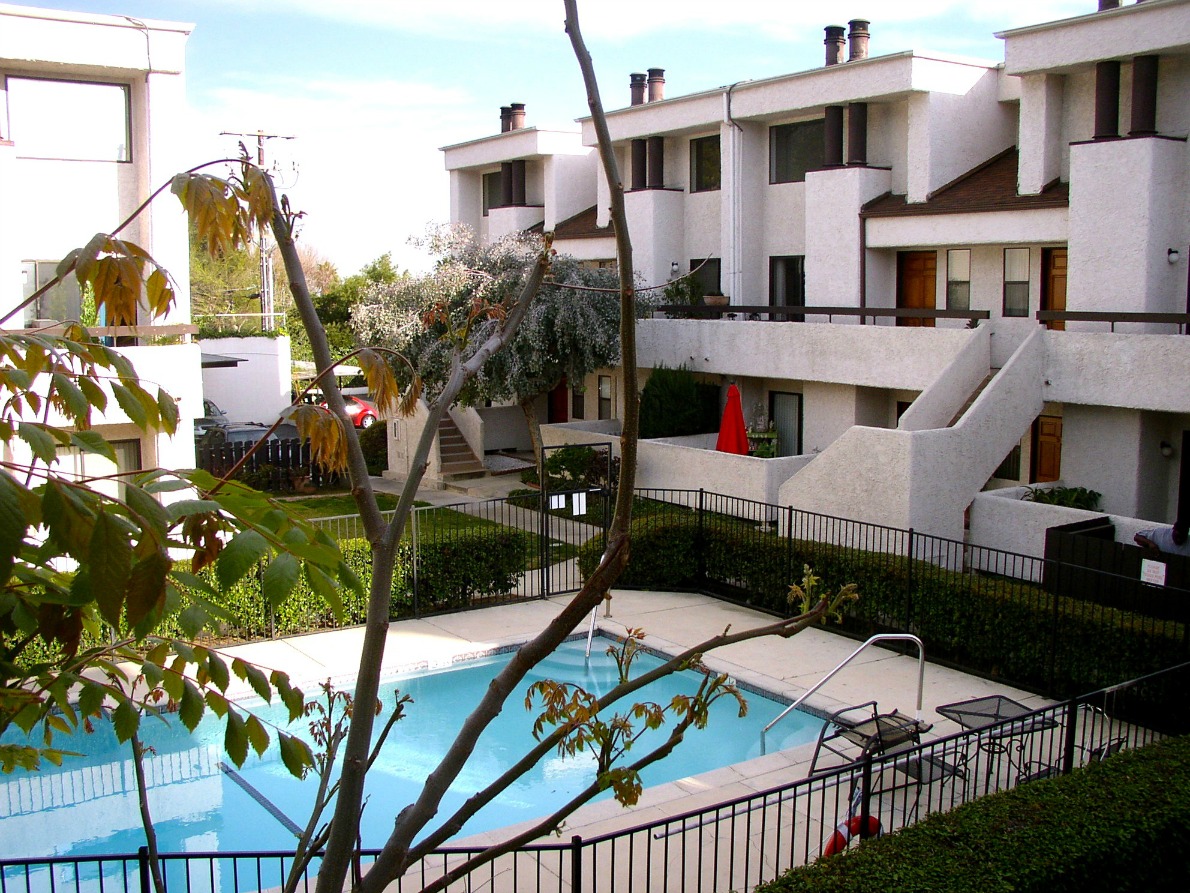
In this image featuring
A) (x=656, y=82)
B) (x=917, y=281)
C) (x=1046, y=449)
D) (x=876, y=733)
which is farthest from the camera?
(x=656, y=82)

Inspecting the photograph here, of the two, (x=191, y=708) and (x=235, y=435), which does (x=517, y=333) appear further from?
(x=191, y=708)

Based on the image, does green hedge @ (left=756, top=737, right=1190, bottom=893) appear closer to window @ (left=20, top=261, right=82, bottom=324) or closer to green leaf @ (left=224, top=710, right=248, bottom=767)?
green leaf @ (left=224, top=710, right=248, bottom=767)

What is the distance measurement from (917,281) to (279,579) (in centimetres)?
2366

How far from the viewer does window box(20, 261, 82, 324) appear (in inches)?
781

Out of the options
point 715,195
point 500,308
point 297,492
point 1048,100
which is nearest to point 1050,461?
point 1048,100

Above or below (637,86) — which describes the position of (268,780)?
below

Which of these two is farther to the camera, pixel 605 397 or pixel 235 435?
pixel 605 397

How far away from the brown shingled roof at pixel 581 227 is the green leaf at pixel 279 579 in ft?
94.8

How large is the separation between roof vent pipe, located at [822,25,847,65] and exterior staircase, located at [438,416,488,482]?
41.5 feet

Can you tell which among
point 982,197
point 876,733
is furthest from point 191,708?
point 982,197

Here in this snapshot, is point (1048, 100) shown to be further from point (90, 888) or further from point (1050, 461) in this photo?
point (90, 888)

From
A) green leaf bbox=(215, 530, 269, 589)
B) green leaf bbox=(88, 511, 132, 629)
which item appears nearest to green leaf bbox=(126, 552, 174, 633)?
green leaf bbox=(88, 511, 132, 629)

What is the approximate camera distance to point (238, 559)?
2.87 meters

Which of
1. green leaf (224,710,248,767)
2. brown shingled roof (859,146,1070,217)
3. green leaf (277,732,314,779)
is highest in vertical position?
brown shingled roof (859,146,1070,217)
